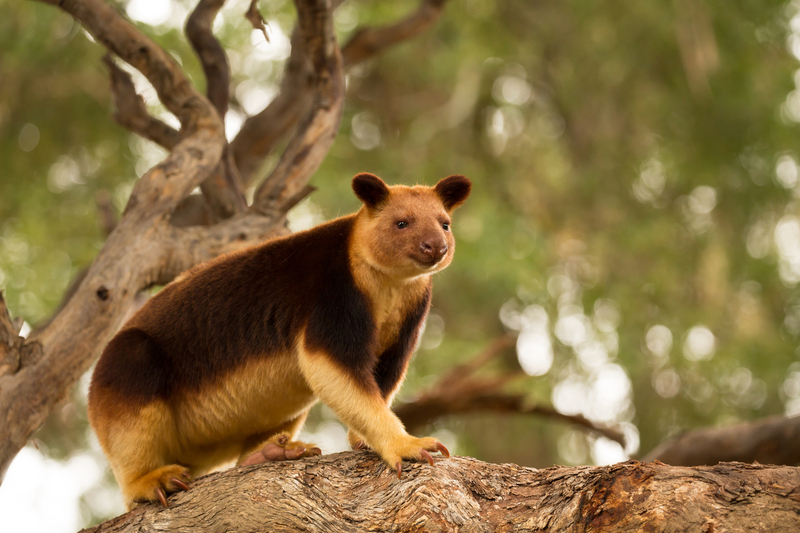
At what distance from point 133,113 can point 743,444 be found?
468cm

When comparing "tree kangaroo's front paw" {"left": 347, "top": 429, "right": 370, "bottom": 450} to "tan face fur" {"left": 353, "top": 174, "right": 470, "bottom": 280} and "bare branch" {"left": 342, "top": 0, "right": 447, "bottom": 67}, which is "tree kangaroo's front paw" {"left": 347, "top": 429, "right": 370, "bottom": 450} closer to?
"tan face fur" {"left": 353, "top": 174, "right": 470, "bottom": 280}

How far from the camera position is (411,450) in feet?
9.71

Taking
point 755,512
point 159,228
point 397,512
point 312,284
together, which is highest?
point 159,228

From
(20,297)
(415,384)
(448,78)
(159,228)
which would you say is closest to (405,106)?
(448,78)

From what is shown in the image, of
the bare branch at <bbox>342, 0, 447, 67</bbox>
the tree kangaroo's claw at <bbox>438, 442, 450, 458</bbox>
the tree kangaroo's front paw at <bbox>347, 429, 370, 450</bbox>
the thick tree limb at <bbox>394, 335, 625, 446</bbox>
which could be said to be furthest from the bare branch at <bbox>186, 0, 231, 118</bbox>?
the tree kangaroo's claw at <bbox>438, 442, 450, 458</bbox>

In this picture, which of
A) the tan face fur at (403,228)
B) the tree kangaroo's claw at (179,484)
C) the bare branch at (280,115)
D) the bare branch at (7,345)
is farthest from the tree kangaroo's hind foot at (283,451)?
the bare branch at (280,115)

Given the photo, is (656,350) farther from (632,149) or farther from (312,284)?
(312,284)

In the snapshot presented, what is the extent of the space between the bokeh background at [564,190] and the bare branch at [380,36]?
2.18 metres

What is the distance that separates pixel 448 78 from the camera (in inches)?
430

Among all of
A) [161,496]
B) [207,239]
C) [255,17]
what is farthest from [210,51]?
[161,496]

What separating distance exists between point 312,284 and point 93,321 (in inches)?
49.0

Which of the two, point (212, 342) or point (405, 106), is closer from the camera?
point (212, 342)

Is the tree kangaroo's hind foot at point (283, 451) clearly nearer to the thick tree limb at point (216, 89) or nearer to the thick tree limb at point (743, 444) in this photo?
the thick tree limb at point (216, 89)

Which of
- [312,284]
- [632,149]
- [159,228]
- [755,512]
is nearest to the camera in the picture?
[755,512]
